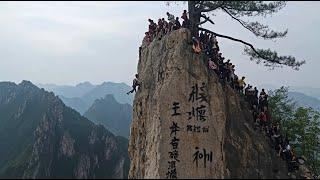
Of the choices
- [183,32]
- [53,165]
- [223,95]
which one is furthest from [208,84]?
[53,165]

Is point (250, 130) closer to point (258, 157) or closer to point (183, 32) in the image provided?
point (258, 157)

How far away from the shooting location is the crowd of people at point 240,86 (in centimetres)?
2058

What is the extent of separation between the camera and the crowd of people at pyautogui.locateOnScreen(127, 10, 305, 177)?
2058 centimetres

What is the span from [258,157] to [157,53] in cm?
707

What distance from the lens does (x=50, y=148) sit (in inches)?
4136

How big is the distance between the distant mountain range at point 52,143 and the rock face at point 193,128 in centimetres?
5973

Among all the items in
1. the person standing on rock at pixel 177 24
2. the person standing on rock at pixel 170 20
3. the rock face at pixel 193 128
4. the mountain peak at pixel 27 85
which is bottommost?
the rock face at pixel 193 128

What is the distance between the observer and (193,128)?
728 inches

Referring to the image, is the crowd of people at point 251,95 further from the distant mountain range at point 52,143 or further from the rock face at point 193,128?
the distant mountain range at point 52,143

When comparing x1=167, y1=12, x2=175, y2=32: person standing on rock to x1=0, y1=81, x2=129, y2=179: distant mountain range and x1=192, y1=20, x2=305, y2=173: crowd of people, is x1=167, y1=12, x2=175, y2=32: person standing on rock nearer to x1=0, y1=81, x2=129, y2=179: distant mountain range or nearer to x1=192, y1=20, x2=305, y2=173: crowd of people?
x1=192, y1=20, x2=305, y2=173: crowd of people

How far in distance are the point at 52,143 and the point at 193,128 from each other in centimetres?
9444

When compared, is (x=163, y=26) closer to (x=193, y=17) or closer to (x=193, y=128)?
(x=193, y=17)

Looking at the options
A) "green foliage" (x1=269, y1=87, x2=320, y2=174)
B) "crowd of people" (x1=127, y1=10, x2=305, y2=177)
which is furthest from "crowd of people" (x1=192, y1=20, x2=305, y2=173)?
"green foliage" (x1=269, y1=87, x2=320, y2=174)

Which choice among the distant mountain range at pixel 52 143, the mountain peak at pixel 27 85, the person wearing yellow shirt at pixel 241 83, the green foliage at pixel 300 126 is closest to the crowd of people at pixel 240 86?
the person wearing yellow shirt at pixel 241 83
